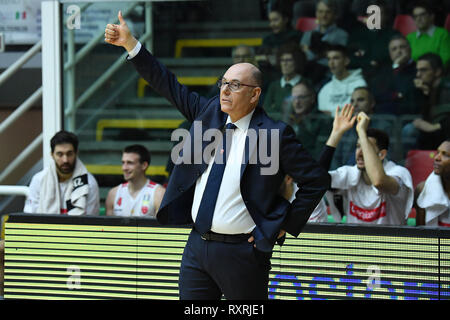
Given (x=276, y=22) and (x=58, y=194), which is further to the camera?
(x=276, y=22)

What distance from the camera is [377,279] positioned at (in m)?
4.86

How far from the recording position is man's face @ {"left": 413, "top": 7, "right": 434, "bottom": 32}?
281 inches

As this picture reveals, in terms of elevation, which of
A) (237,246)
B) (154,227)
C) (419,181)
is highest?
(419,181)

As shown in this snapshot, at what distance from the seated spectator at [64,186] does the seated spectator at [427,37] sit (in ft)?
11.0

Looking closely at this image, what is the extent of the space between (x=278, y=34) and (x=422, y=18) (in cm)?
145

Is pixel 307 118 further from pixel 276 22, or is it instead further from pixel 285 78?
pixel 276 22

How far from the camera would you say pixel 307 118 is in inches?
281

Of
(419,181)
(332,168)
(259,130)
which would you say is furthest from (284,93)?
(259,130)

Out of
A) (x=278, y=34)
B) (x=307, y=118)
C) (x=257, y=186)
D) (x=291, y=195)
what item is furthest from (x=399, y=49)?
(x=257, y=186)

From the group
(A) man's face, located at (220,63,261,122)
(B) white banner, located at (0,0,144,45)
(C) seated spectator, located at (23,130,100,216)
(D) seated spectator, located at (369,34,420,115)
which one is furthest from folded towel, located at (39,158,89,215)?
(D) seated spectator, located at (369,34,420,115)

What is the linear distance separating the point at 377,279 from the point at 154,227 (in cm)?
158

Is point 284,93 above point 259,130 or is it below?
above
